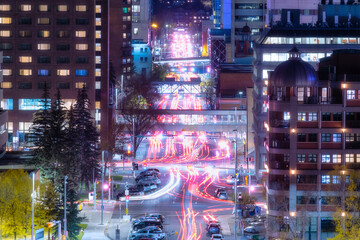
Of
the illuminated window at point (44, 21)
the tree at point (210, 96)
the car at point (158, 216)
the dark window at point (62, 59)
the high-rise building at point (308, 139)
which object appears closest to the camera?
the high-rise building at point (308, 139)

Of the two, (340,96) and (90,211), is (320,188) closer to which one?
(340,96)

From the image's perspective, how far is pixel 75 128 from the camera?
108m

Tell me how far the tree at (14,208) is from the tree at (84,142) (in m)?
26.1

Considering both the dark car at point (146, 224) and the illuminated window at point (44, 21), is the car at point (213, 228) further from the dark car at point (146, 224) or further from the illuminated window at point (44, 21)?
the illuminated window at point (44, 21)

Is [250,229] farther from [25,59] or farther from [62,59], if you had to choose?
[25,59]

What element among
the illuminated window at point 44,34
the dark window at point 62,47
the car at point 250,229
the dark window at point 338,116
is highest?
the illuminated window at point 44,34

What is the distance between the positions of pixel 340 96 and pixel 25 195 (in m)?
30.4

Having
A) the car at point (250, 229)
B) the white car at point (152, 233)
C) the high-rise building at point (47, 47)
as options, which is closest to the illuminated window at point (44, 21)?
the high-rise building at point (47, 47)

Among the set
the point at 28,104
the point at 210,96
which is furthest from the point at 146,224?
the point at 210,96

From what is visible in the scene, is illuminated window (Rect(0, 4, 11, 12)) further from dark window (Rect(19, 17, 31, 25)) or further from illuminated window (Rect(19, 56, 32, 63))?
illuminated window (Rect(19, 56, 32, 63))

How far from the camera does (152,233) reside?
7788 cm

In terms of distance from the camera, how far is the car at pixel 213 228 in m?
79.9

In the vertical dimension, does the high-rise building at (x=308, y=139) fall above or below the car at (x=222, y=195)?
above

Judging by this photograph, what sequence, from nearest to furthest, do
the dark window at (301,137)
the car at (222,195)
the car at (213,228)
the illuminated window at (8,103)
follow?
the car at (213,228)
the dark window at (301,137)
the car at (222,195)
the illuminated window at (8,103)
